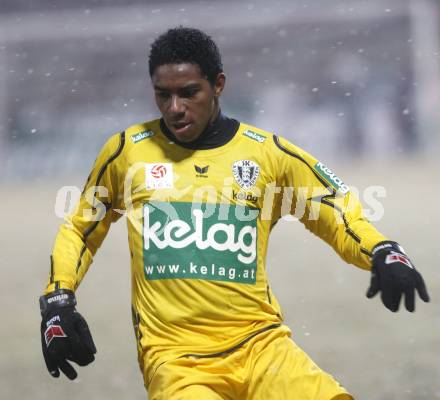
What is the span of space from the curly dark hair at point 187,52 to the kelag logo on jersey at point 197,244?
1.88 feet

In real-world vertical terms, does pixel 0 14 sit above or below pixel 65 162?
above

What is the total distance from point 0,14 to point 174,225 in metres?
12.3

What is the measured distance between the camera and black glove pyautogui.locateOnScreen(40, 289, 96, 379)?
3.70m

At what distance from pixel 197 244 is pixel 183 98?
23.2 inches

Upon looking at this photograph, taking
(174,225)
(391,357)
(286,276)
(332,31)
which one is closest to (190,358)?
(174,225)

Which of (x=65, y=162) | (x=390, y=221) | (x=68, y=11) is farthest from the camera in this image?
(x=68, y=11)

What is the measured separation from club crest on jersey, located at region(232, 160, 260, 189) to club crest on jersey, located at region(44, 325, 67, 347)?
3.09 ft

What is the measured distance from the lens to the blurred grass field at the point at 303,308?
6.68 meters

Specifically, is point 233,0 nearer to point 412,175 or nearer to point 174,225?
point 412,175

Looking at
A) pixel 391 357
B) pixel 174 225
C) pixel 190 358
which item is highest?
pixel 174 225

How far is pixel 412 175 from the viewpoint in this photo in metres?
14.8

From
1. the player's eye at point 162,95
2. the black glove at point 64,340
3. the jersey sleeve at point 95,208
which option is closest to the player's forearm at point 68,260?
the jersey sleeve at point 95,208

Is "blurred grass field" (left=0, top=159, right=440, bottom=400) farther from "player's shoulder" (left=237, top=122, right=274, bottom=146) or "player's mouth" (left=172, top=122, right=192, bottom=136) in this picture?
"player's mouth" (left=172, top=122, right=192, bottom=136)

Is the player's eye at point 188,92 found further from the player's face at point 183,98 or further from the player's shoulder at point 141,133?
the player's shoulder at point 141,133
